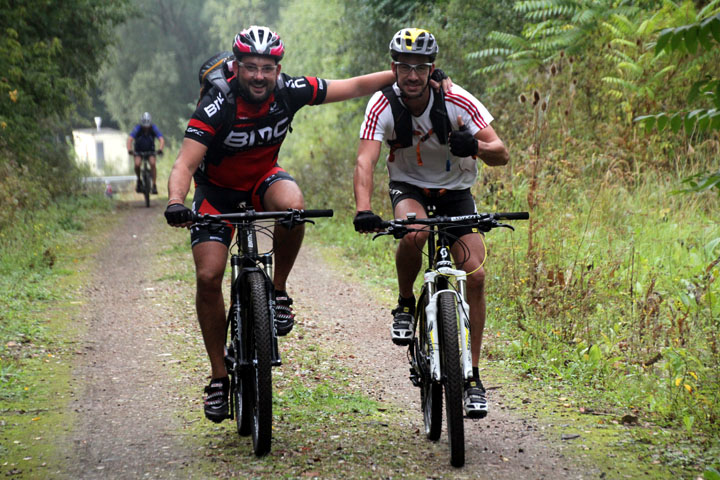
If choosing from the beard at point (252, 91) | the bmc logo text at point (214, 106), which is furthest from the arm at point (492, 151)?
the bmc logo text at point (214, 106)

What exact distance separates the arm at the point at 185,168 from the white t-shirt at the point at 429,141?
3.46ft

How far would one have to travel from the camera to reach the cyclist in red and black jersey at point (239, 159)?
4875 millimetres

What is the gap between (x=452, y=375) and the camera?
13.8ft

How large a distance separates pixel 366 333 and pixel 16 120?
912cm

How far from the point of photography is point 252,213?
4.55 metres

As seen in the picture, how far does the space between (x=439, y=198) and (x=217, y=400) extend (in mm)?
1979

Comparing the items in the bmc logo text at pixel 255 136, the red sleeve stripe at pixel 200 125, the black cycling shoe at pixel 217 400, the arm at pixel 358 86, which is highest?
Answer: the arm at pixel 358 86

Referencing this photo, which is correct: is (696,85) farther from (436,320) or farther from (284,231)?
(284,231)

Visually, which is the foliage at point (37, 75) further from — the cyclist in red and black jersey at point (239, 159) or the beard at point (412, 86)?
the beard at point (412, 86)

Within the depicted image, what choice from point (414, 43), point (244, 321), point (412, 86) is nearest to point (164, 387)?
point (244, 321)

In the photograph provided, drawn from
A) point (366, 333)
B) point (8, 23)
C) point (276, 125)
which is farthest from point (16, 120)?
point (276, 125)

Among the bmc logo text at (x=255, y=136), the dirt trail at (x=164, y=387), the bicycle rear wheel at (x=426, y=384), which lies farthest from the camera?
the bmc logo text at (x=255, y=136)

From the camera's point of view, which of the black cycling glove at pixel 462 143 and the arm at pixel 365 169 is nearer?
the black cycling glove at pixel 462 143

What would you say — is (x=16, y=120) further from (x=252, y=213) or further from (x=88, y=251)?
(x=252, y=213)
